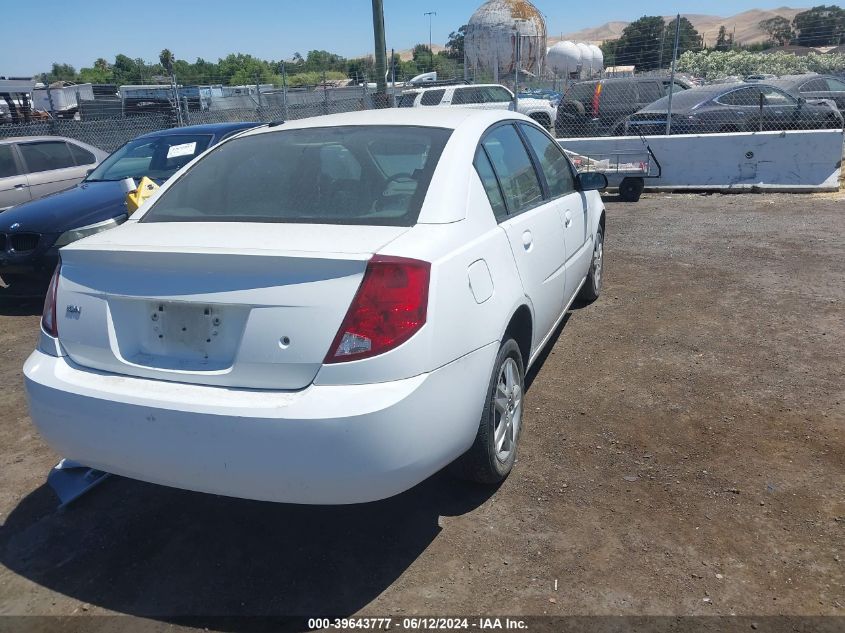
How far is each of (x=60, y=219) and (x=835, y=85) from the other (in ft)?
62.4

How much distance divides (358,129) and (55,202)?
15.5 feet

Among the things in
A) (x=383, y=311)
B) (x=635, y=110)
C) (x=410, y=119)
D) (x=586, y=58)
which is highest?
(x=410, y=119)

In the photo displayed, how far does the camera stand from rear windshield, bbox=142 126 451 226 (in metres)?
2.95

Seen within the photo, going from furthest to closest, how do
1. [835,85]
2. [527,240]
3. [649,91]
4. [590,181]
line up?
[835,85] → [649,91] → [590,181] → [527,240]

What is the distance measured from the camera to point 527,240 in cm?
354

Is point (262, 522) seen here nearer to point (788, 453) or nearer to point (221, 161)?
point (221, 161)

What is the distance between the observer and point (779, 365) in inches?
179

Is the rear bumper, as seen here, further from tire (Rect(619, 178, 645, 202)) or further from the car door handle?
tire (Rect(619, 178, 645, 202))

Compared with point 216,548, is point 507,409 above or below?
above

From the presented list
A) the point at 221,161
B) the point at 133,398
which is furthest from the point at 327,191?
the point at 133,398

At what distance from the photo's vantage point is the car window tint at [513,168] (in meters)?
3.56

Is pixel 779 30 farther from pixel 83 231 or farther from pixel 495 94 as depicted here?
pixel 83 231

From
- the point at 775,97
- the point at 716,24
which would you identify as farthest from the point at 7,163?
the point at 716,24

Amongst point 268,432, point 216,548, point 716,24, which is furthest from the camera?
point 716,24
